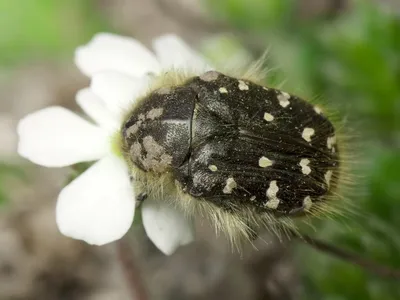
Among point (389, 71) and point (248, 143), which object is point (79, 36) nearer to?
point (389, 71)

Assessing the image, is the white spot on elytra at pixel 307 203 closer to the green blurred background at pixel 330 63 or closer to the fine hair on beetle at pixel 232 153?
the fine hair on beetle at pixel 232 153

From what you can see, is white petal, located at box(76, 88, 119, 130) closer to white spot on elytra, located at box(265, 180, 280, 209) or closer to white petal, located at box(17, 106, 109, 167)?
white petal, located at box(17, 106, 109, 167)

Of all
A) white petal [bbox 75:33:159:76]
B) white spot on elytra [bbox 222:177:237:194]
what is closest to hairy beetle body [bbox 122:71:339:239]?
white spot on elytra [bbox 222:177:237:194]

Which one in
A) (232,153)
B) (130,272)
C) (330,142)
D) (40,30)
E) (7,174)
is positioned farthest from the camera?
(40,30)

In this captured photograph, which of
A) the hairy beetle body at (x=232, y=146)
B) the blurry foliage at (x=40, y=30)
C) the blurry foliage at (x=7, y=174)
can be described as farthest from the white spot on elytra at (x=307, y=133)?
the blurry foliage at (x=40, y=30)

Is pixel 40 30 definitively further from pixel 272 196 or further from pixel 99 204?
pixel 272 196

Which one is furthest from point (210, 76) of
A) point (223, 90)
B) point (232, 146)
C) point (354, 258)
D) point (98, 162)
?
point (354, 258)

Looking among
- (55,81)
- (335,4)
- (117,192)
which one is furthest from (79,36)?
(117,192)
